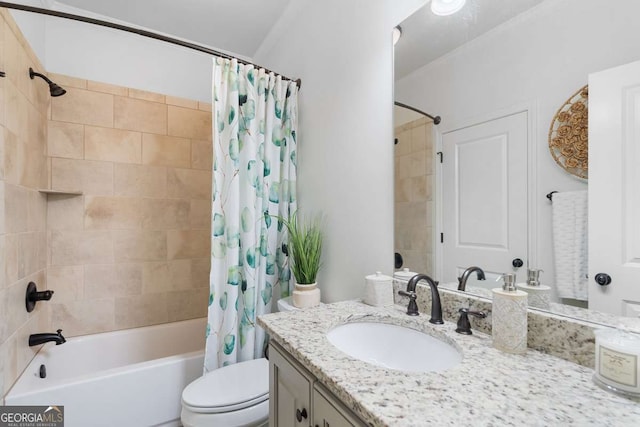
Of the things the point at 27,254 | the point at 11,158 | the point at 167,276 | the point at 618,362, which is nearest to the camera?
the point at 618,362

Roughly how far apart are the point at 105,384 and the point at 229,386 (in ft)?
2.15

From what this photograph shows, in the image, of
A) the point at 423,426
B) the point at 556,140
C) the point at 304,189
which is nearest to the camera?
the point at 423,426

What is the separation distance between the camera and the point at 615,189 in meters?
0.68

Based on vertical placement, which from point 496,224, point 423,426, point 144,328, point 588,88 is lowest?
point 144,328

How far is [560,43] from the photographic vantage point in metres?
0.78

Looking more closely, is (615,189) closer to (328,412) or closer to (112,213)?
(328,412)

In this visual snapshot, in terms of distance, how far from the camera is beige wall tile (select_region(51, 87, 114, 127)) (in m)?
2.00

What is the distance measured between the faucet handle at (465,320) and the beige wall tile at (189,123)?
90.4 inches

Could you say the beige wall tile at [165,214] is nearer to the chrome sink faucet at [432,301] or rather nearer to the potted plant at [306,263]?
the potted plant at [306,263]

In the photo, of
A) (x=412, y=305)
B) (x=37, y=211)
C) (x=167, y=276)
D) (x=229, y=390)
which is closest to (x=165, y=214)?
(x=167, y=276)

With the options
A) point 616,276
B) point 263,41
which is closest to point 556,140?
point 616,276

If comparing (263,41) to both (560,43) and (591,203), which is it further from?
(591,203)

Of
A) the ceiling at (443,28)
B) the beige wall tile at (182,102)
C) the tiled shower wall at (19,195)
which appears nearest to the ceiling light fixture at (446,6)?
the ceiling at (443,28)

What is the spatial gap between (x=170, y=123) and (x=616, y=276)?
2634 mm
